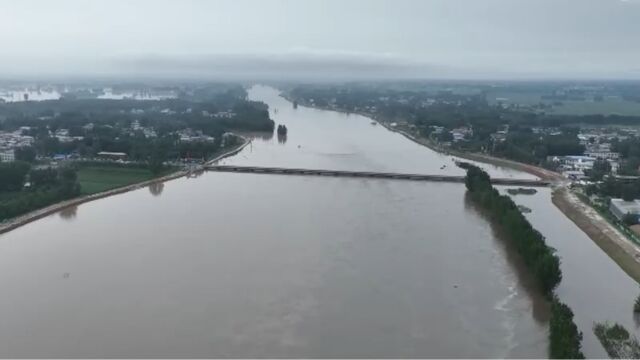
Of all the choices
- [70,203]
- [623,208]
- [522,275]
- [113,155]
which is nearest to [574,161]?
[623,208]

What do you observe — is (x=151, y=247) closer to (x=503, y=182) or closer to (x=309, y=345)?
(x=309, y=345)

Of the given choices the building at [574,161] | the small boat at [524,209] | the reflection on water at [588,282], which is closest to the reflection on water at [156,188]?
the small boat at [524,209]

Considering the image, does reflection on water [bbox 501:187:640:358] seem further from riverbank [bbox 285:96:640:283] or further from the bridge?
the bridge

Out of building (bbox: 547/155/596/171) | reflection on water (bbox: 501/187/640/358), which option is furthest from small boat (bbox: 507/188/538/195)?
building (bbox: 547/155/596/171)

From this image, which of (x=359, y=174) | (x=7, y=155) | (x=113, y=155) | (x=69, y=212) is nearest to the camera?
(x=69, y=212)

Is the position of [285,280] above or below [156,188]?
above

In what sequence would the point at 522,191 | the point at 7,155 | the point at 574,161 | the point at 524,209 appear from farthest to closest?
the point at 574,161
the point at 7,155
the point at 522,191
the point at 524,209

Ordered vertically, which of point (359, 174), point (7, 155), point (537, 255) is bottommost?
point (7, 155)

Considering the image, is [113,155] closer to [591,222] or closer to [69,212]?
[69,212]

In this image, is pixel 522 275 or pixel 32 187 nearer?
pixel 522 275
